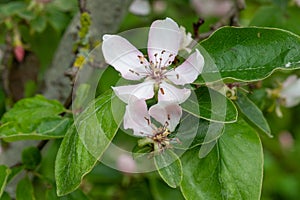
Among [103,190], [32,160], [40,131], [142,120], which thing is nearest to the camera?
[142,120]

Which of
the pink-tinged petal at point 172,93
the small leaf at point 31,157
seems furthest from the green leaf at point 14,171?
the pink-tinged petal at point 172,93

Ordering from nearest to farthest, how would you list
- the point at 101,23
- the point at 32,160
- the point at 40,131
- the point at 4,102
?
the point at 40,131 → the point at 32,160 → the point at 101,23 → the point at 4,102

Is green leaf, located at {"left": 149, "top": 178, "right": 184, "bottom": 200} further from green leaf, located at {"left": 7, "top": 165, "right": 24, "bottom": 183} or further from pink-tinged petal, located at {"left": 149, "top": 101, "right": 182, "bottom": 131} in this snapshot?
pink-tinged petal, located at {"left": 149, "top": 101, "right": 182, "bottom": 131}

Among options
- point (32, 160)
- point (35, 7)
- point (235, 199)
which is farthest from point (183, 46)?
point (35, 7)

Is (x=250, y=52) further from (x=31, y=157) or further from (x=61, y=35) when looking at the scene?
(x=61, y=35)

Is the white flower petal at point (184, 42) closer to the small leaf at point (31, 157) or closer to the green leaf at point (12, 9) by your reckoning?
the small leaf at point (31, 157)

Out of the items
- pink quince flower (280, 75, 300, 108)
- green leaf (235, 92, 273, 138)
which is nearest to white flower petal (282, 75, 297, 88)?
pink quince flower (280, 75, 300, 108)

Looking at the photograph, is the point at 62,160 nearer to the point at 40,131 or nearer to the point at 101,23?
the point at 40,131
